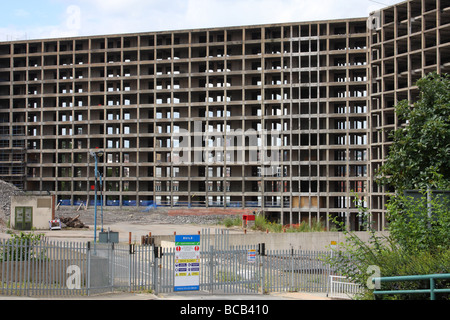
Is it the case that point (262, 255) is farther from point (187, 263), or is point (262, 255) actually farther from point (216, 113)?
point (216, 113)

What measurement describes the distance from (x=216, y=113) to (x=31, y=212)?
34616 mm

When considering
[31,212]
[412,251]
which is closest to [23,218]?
[31,212]

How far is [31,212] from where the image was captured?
1881 inches

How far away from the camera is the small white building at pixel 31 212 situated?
47.3 metres

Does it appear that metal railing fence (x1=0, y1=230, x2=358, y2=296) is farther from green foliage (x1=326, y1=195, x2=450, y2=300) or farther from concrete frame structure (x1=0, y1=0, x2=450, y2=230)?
concrete frame structure (x1=0, y1=0, x2=450, y2=230)

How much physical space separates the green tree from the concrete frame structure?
4093cm

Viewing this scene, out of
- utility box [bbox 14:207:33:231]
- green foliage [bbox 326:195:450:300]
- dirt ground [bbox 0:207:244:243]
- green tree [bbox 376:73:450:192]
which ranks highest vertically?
green tree [bbox 376:73:450:192]

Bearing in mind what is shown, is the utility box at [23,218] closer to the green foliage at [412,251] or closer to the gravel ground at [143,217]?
the gravel ground at [143,217]

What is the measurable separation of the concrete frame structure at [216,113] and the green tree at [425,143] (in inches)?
1611

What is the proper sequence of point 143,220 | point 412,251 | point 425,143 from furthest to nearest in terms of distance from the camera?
point 143,220
point 425,143
point 412,251

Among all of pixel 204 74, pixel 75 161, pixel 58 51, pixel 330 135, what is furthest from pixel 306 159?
pixel 58 51

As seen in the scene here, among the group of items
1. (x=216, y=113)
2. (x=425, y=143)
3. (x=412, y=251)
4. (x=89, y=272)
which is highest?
(x=216, y=113)

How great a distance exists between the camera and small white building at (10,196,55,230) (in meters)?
47.3

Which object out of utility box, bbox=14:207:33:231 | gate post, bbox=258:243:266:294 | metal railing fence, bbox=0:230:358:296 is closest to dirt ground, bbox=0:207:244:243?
utility box, bbox=14:207:33:231
